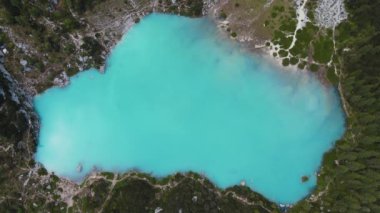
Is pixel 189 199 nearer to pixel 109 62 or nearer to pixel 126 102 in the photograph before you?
pixel 126 102

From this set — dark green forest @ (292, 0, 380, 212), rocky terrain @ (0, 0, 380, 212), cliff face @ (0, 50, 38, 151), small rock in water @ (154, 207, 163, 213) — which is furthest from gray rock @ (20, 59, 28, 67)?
dark green forest @ (292, 0, 380, 212)

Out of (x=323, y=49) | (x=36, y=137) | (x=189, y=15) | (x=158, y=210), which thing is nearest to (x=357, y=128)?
(x=323, y=49)

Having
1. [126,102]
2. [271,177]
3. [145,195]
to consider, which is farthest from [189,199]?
[126,102]

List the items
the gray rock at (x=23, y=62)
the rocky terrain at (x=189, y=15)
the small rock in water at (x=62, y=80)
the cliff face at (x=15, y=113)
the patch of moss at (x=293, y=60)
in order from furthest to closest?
the small rock in water at (x=62, y=80), the patch of moss at (x=293, y=60), the gray rock at (x=23, y=62), the cliff face at (x=15, y=113), the rocky terrain at (x=189, y=15)

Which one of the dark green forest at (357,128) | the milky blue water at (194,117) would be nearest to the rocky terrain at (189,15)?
the dark green forest at (357,128)

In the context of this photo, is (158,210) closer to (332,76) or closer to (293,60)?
(293,60)

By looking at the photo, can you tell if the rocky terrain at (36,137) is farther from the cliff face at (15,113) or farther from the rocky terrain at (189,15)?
the rocky terrain at (189,15)
